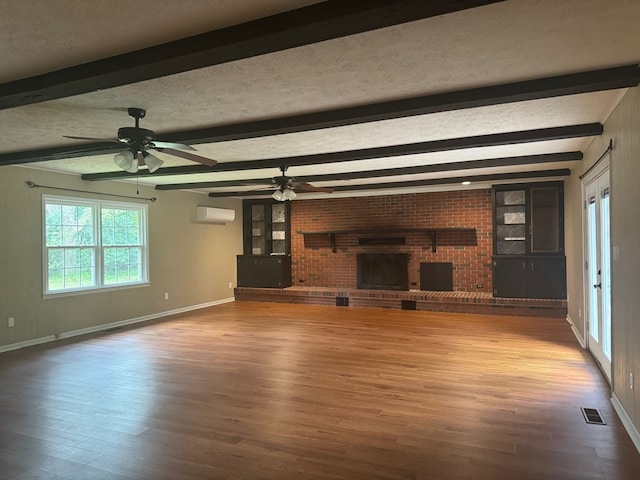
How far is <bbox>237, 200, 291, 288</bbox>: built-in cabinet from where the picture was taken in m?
9.20

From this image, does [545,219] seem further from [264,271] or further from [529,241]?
[264,271]

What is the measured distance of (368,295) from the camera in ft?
26.9

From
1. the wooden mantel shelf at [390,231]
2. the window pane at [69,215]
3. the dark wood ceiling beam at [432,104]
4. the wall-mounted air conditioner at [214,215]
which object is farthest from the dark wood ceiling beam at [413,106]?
the wooden mantel shelf at [390,231]

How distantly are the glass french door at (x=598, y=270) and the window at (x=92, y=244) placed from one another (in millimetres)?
6483

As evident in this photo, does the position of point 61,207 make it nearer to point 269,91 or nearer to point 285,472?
point 269,91

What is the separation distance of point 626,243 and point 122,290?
6619 mm

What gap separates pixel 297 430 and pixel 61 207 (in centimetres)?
494

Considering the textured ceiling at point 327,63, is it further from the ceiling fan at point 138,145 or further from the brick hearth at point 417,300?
the brick hearth at point 417,300

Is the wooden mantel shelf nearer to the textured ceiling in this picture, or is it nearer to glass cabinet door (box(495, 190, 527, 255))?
glass cabinet door (box(495, 190, 527, 255))

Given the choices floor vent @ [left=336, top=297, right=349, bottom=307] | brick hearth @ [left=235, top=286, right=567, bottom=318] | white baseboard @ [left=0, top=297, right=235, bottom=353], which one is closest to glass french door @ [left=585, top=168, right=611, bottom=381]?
brick hearth @ [left=235, top=286, right=567, bottom=318]

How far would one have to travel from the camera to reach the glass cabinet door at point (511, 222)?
7.29 m

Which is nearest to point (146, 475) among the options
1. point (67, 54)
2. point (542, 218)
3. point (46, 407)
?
point (46, 407)

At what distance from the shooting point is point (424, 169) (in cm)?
570

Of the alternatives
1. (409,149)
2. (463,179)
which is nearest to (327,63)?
(409,149)
